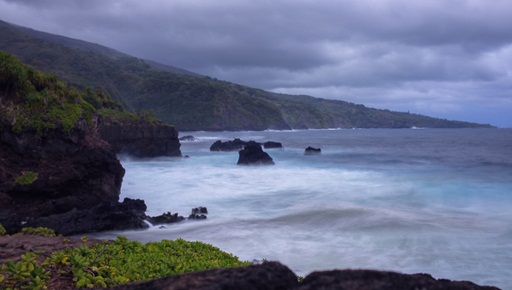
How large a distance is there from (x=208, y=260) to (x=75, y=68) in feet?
398

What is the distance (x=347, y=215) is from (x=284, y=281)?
15.8m

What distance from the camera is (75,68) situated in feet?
377

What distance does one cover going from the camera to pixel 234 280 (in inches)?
111

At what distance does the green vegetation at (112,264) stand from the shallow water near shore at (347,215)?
4.76m

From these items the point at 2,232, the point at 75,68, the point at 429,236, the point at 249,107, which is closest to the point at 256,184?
the point at 429,236

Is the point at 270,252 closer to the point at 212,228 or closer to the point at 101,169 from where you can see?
the point at 212,228

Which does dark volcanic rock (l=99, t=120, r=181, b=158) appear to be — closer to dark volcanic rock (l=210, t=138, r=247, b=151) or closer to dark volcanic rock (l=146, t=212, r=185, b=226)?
dark volcanic rock (l=210, t=138, r=247, b=151)

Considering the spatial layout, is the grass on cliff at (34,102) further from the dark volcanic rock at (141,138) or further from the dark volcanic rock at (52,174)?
the dark volcanic rock at (141,138)

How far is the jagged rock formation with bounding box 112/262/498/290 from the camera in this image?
2.65 meters

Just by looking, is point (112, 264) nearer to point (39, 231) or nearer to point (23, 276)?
point (23, 276)

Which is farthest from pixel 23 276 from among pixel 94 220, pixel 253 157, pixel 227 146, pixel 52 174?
pixel 227 146

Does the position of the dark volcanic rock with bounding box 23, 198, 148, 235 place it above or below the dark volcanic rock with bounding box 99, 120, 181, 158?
below

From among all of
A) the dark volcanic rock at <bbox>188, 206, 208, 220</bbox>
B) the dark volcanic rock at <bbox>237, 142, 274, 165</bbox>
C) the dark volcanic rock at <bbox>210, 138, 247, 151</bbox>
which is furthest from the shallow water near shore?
the dark volcanic rock at <bbox>210, 138, 247, 151</bbox>

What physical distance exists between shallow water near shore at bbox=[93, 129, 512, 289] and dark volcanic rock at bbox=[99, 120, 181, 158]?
3102mm
